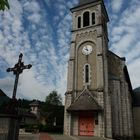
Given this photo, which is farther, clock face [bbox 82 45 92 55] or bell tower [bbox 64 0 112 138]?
clock face [bbox 82 45 92 55]

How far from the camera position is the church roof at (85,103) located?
2174 cm

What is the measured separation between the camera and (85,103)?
22531mm

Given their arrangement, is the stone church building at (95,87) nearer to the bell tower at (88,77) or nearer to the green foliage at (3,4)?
the bell tower at (88,77)

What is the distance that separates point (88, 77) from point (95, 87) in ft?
5.73

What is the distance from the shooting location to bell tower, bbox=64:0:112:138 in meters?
22.1

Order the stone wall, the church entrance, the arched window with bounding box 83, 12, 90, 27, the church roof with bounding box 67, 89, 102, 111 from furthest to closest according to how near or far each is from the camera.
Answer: the stone wall
the arched window with bounding box 83, 12, 90, 27
the church entrance
the church roof with bounding box 67, 89, 102, 111

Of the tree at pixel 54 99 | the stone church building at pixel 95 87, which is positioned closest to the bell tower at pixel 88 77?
the stone church building at pixel 95 87

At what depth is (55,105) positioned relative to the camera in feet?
132

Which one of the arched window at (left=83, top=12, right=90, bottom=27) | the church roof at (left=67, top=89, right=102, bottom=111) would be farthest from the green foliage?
the arched window at (left=83, top=12, right=90, bottom=27)

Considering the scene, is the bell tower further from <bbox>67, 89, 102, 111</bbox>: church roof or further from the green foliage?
the green foliage

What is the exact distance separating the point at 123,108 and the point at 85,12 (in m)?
15.4

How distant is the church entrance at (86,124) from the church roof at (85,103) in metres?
1.33

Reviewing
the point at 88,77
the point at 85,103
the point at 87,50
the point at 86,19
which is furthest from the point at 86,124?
the point at 86,19

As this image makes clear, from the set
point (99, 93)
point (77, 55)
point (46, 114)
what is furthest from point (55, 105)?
point (99, 93)
